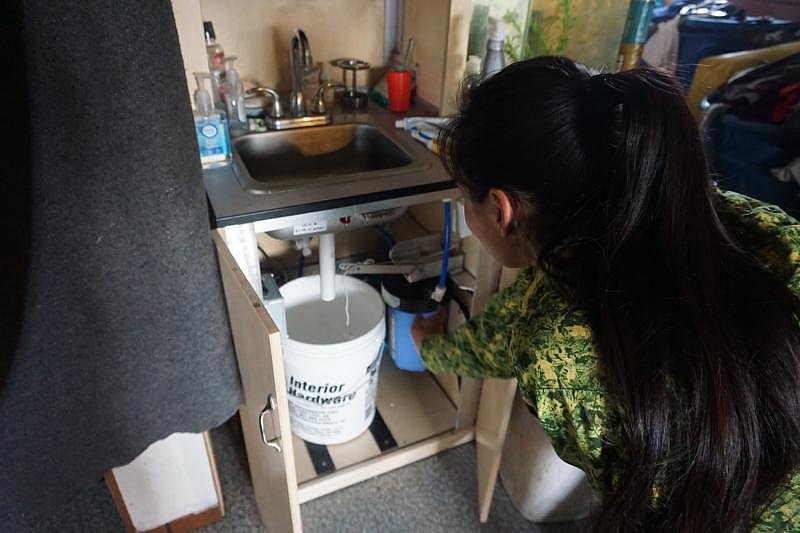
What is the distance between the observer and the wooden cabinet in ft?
2.51

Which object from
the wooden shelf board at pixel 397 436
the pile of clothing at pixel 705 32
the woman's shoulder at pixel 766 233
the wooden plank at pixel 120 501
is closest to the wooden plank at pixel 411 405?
the wooden shelf board at pixel 397 436

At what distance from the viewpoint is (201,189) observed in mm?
748

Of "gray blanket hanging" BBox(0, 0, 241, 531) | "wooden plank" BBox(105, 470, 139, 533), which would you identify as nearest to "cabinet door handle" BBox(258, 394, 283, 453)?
"gray blanket hanging" BBox(0, 0, 241, 531)

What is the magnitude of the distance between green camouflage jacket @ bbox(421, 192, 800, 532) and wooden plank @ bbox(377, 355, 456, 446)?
746 mm

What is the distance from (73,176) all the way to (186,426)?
48cm

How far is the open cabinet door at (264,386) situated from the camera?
0.71 m

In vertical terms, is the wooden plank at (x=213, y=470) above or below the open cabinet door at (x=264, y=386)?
below

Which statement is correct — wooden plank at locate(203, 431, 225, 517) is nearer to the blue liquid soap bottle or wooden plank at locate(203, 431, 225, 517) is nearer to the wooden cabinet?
the wooden cabinet

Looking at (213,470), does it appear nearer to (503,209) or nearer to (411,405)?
(411,405)

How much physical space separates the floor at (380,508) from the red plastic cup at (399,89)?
3.11ft

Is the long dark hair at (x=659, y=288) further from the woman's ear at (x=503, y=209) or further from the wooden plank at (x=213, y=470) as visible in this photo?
the wooden plank at (x=213, y=470)

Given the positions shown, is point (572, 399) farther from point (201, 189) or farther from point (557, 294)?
point (201, 189)

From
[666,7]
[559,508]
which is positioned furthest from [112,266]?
[666,7]

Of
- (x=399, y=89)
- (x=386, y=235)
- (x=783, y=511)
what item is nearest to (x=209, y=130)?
(x=399, y=89)
